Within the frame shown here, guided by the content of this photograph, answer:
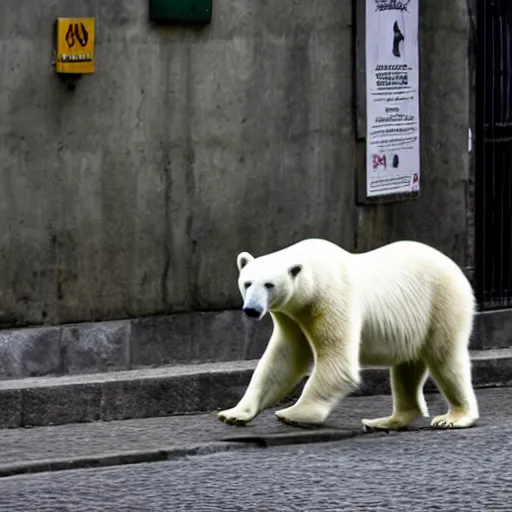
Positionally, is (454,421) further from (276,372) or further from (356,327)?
(276,372)

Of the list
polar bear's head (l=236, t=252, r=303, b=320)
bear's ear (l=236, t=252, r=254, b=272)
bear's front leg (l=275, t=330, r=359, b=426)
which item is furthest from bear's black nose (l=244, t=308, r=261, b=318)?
bear's front leg (l=275, t=330, r=359, b=426)

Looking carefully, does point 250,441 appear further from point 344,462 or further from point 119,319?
point 119,319

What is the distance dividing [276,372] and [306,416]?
1.15 feet

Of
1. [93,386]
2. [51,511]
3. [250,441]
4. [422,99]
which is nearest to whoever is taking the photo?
Answer: [51,511]

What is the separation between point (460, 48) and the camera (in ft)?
47.1

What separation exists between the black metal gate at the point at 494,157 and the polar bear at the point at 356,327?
2.73 m

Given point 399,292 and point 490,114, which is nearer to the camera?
point 399,292

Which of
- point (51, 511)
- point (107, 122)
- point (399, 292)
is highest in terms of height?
point (107, 122)

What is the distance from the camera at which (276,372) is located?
11508 millimetres

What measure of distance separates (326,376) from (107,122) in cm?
227

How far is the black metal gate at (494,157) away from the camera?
1455 centimetres

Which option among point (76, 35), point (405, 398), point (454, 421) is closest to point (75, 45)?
point (76, 35)

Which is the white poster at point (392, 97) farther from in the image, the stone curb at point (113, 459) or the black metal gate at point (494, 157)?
the stone curb at point (113, 459)

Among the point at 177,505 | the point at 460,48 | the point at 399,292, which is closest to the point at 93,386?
the point at 399,292
